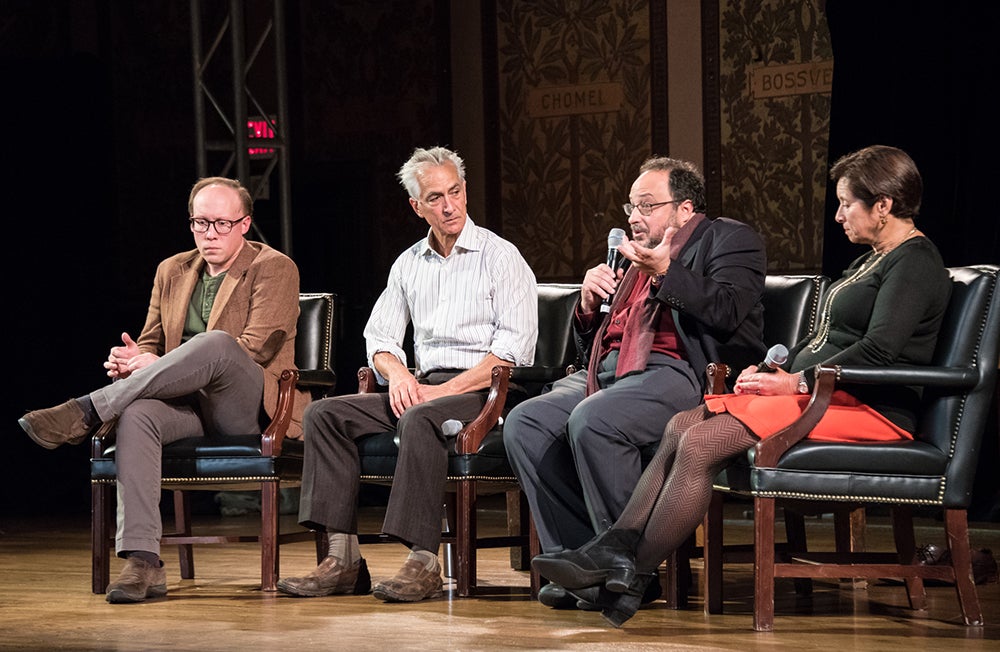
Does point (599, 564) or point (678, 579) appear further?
point (678, 579)

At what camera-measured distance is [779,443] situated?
3354 millimetres

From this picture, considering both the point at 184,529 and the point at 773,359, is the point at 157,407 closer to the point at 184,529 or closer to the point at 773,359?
the point at 184,529

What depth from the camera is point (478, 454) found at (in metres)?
3.97

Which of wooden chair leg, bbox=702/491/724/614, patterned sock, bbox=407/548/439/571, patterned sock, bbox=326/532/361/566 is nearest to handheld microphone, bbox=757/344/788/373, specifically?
wooden chair leg, bbox=702/491/724/614

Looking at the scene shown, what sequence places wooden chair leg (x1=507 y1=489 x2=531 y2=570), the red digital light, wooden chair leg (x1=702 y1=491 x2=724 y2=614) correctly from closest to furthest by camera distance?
wooden chair leg (x1=702 y1=491 x2=724 y2=614) < wooden chair leg (x1=507 y1=489 x2=531 y2=570) < the red digital light

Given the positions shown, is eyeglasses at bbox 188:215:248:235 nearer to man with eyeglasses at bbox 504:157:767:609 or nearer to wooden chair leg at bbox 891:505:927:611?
man with eyeglasses at bbox 504:157:767:609

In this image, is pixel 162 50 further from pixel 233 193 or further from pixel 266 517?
pixel 266 517

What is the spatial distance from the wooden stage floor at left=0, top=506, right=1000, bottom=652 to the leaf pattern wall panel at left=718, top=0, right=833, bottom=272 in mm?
2673

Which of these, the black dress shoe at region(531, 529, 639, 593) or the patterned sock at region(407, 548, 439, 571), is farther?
the patterned sock at region(407, 548, 439, 571)

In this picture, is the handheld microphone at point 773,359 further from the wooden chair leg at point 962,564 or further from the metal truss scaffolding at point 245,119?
the metal truss scaffolding at point 245,119

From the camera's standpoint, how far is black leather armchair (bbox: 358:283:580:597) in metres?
3.97

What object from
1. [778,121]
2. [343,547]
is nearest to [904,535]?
[343,547]

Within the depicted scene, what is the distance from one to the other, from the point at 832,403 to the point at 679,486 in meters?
0.44

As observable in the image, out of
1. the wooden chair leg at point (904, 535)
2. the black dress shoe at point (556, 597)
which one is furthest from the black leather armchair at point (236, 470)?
the wooden chair leg at point (904, 535)
